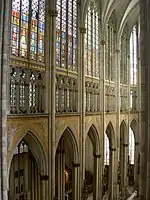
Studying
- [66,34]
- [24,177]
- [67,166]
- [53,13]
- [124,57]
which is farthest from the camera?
[124,57]

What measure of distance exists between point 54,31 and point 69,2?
3.34m

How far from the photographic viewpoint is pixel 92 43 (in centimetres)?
1955

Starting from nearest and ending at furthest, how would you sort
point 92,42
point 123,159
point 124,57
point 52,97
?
point 52,97 < point 92,42 < point 123,159 < point 124,57

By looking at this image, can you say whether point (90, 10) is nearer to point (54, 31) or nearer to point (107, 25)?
point (107, 25)

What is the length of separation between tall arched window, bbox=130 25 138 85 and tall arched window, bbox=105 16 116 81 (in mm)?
3924

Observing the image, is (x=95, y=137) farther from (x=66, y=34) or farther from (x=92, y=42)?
(x=66, y=34)

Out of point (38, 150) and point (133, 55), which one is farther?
point (133, 55)

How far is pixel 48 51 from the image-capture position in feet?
46.9

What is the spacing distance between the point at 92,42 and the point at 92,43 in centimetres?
7

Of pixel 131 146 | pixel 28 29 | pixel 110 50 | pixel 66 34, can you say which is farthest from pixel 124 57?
pixel 28 29

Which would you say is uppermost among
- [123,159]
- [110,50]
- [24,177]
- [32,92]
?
[110,50]

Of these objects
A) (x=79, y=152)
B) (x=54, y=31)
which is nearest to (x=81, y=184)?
(x=79, y=152)

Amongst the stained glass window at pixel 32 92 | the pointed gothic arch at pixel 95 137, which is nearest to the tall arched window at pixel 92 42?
the pointed gothic arch at pixel 95 137

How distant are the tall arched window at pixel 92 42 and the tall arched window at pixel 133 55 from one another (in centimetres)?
708
